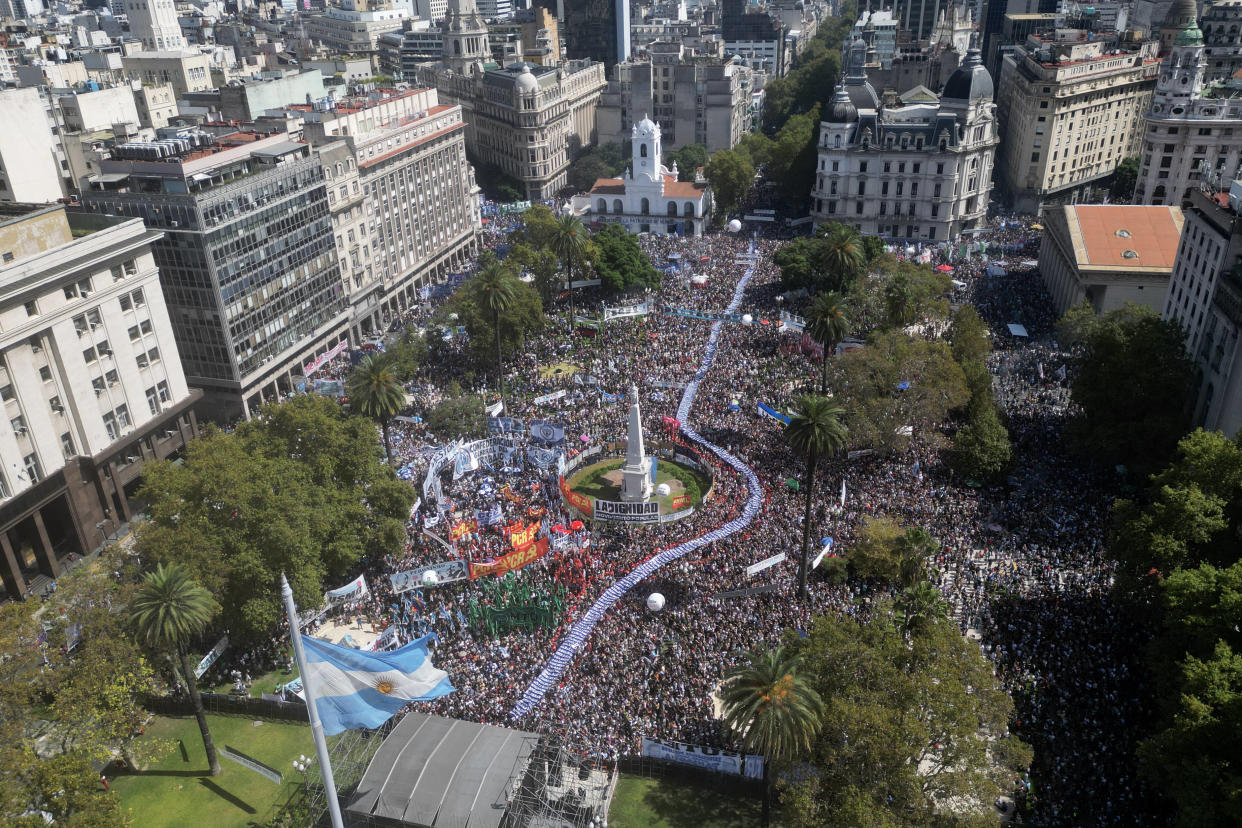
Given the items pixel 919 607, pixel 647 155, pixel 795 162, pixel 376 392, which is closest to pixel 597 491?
pixel 376 392

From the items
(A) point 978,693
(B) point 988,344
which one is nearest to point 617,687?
(A) point 978,693

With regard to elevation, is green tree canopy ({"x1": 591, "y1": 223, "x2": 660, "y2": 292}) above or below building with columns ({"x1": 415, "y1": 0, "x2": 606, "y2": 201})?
below

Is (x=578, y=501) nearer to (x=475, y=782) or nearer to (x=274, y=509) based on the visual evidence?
(x=274, y=509)

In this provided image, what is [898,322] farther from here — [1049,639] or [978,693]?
[978,693]

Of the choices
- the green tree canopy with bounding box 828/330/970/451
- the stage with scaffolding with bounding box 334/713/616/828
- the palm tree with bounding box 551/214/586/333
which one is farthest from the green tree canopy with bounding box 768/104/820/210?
the stage with scaffolding with bounding box 334/713/616/828

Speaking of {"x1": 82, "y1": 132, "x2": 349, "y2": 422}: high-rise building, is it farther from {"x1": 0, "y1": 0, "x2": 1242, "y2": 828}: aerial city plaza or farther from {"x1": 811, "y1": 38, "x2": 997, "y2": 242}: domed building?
{"x1": 811, "y1": 38, "x2": 997, "y2": 242}: domed building

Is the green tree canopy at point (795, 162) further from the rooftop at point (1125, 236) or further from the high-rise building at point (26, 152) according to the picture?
the high-rise building at point (26, 152)
